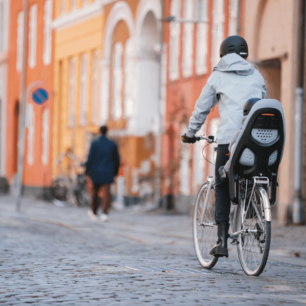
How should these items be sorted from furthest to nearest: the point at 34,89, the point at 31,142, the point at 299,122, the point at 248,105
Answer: the point at 31,142 → the point at 34,89 → the point at 299,122 → the point at 248,105

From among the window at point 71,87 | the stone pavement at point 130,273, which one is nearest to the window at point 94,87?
the window at point 71,87

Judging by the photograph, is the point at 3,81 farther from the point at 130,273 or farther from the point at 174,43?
the point at 130,273

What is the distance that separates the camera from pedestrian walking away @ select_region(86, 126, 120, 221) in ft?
53.4

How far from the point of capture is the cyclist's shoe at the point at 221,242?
7.45 m

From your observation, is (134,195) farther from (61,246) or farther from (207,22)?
(61,246)

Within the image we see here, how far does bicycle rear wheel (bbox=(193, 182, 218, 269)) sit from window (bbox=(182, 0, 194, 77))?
13571mm

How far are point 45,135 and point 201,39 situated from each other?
41.9ft

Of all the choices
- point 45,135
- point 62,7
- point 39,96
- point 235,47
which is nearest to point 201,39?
point 39,96

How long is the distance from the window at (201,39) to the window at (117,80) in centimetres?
522

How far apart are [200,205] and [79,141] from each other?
2084 centimetres

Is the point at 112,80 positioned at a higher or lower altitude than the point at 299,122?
higher

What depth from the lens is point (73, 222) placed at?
15.8 m

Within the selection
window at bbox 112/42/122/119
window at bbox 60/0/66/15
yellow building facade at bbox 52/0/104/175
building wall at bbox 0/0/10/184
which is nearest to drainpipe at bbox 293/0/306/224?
window at bbox 112/42/122/119

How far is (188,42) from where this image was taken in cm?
2197
